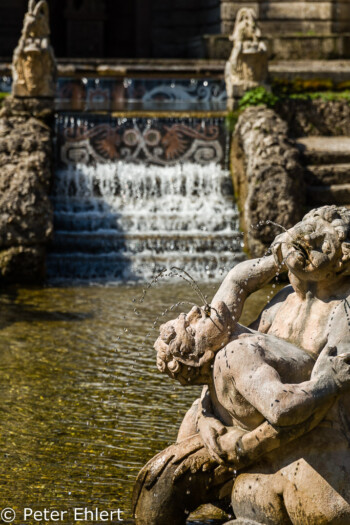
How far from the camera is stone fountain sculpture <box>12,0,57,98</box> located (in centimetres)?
1499

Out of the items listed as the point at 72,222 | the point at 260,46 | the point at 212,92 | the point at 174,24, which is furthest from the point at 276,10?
the point at 72,222

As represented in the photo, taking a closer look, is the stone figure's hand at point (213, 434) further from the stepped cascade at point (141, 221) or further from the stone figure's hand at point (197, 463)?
the stepped cascade at point (141, 221)

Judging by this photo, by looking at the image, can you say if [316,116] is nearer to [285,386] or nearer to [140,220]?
[140,220]

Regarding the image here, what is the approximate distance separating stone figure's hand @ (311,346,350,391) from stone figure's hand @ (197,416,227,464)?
1.40ft

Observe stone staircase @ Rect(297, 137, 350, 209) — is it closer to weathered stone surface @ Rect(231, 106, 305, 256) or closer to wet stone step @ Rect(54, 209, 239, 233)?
weathered stone surface @ Rect(231, 106, 305, 256)

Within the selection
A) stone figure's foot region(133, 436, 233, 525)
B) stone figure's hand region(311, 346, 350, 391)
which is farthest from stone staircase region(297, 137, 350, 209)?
stone figure's hand region(311, 346, 350, 391)

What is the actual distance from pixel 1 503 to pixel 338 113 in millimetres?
12238

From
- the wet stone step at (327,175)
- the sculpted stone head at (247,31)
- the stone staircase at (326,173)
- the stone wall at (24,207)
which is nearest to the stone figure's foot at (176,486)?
the stone wall at (24,207)

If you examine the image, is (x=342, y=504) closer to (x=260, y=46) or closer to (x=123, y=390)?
(x=123, y=390)

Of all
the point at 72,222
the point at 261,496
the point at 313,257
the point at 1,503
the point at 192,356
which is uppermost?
the point at 313,257

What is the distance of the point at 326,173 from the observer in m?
13.5

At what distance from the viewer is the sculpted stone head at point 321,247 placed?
4.04 metres

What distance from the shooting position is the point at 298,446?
3.85 meters

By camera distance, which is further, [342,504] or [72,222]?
[72,222]
